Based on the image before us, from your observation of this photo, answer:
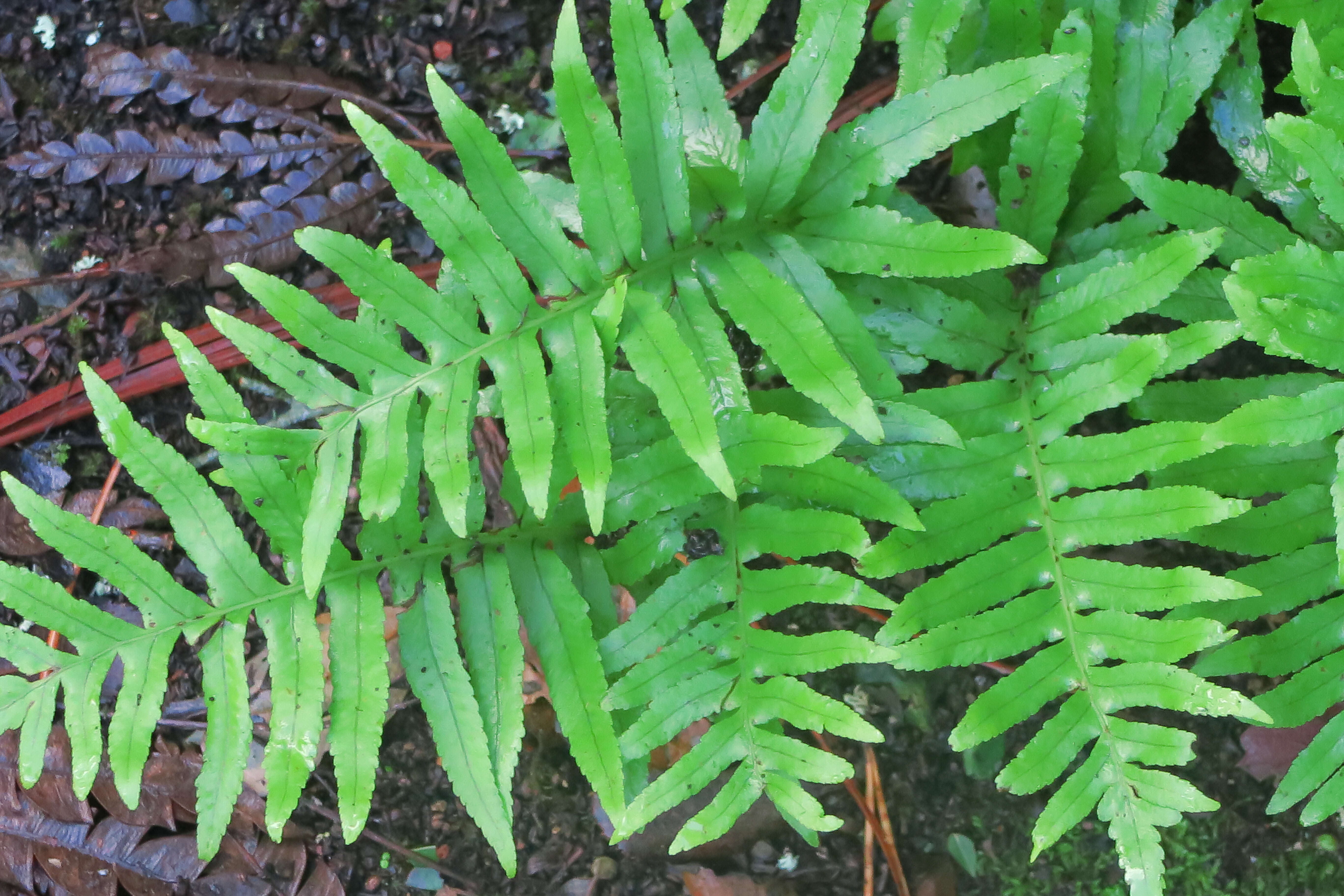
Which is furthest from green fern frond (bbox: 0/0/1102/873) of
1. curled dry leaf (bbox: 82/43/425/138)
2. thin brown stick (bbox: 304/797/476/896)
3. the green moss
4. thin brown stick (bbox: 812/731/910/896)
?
curled dry leaf (bbox: 82/43/425/138)

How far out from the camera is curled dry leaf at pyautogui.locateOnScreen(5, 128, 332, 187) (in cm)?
276

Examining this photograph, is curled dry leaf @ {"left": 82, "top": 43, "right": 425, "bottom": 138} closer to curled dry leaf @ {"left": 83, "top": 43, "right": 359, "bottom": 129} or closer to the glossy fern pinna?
curled dry leaf @ {"left": 83, "top": 43, "right": 359, "bottom": 129}

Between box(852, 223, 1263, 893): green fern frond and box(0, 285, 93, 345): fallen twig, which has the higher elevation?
box(0, 285, 93, 345): fallen twig

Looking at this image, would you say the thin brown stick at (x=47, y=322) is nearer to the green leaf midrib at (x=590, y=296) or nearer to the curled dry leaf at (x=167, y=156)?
the curled dry leaf at (x=167, y=156)

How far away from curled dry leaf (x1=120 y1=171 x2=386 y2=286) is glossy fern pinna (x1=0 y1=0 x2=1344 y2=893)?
80 cm

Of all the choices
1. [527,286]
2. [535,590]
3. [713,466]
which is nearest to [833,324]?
[713,466]

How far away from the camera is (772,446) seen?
1.83 m

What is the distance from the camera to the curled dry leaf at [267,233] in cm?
273

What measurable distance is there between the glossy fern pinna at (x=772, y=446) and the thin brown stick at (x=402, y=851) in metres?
0.80

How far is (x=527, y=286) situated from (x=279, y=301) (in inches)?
17.7

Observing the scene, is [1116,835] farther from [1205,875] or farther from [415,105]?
[415,105]

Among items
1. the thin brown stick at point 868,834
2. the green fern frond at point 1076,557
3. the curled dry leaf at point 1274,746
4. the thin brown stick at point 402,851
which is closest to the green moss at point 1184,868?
the curled dry leaf at point 1274,746

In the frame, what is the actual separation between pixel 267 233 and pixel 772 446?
1.71m

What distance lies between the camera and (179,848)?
2.62 m
